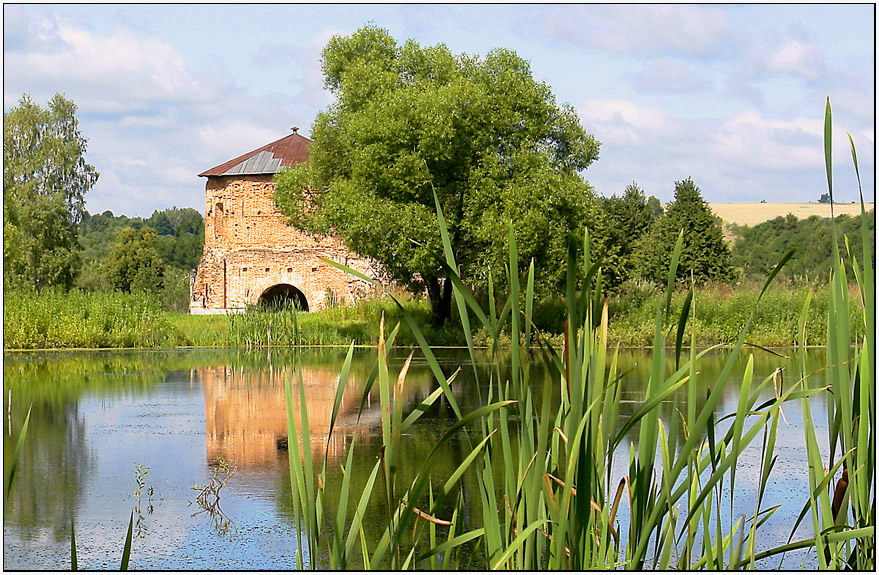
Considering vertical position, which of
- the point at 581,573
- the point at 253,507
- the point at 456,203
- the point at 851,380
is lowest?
the point at 253,507

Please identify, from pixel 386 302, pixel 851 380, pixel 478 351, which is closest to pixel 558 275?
pixel 478 351

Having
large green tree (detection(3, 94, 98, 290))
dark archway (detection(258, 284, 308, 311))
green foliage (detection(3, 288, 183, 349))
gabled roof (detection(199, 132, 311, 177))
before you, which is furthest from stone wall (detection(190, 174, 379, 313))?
green foliage (detection(3, 288, 183, 349))

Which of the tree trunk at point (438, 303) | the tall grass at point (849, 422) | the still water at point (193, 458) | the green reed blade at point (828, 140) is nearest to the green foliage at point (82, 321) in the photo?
the still water at point (193, 458)

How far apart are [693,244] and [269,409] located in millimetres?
18635

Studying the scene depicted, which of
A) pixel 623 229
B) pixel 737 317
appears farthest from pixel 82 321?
pixel 623 229

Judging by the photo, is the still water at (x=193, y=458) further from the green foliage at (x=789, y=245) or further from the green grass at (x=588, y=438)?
the green foliage at (x=789, y=245)

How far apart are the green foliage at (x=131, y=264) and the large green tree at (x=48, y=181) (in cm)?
977

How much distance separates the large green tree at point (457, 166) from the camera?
17812mm

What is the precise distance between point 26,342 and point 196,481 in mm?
12627

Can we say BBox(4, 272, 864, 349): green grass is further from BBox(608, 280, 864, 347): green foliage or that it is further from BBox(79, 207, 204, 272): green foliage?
BBox(79, 207, 204, 272): green foliage

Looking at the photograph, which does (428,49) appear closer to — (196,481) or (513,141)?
(513,141)

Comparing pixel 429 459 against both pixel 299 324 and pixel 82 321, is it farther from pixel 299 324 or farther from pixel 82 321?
pixel 299 324

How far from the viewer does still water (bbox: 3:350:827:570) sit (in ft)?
→ 15.8

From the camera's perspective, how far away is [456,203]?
19.2m
